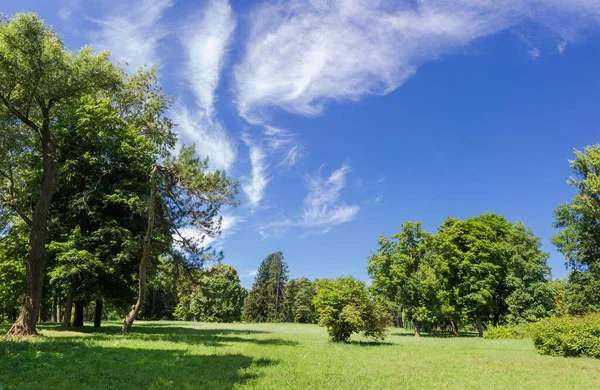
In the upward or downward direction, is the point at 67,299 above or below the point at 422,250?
below

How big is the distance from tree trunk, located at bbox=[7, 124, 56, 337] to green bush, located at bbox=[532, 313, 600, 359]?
2900 cm

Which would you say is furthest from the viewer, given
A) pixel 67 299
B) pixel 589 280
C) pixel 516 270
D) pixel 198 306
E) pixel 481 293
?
pixel 198 306

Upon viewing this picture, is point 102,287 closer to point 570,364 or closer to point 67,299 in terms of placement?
point 67,299

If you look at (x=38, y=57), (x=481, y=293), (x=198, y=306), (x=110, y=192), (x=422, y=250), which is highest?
(x=38, y=57)

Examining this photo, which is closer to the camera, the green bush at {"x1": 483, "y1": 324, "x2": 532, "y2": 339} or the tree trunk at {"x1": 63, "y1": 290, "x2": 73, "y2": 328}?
the tree trunk at {"x1": 63, "y1": 290, "x2": 73, "y2": 328}

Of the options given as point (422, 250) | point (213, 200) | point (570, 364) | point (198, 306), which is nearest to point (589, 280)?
point (422, 250)

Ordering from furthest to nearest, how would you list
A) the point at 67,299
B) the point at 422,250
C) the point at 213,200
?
the point at 422,250 < the point at 67,299 < the point at 213,200

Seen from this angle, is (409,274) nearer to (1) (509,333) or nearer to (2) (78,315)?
(1) (509,333)

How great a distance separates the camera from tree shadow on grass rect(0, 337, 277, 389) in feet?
31.6

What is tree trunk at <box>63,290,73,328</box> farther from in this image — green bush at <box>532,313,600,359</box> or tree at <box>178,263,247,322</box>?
tree at <box>178,263,247,322</box>

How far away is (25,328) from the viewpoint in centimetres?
1912

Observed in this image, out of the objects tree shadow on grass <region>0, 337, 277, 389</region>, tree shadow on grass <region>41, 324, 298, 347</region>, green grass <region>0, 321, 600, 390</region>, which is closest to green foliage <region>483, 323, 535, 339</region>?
green grass <region>0, 321, 600, 390</region>

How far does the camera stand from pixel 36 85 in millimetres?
20672

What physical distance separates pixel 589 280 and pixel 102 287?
47247 mm
